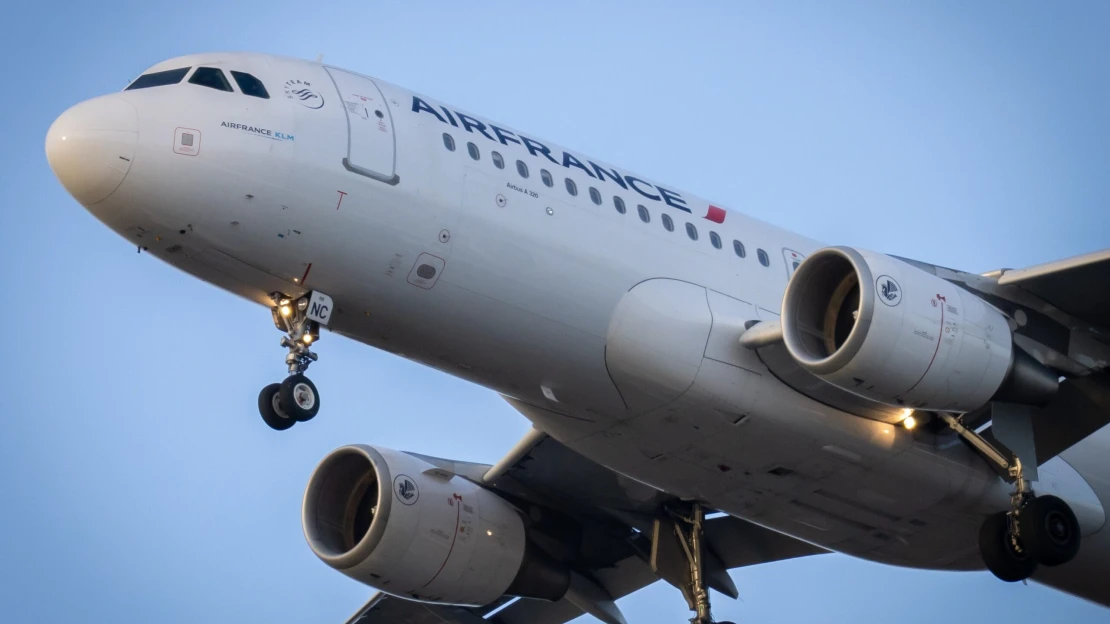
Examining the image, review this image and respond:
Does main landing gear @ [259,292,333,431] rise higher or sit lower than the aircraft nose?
lower

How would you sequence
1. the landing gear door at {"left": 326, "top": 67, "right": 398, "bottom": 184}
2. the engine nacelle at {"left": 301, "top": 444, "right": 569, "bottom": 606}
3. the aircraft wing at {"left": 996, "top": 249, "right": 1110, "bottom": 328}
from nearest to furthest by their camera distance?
the landing gear door at {"left": 326, "top": 67, "right": 398, "bottom": 184} → the aircraft wing at {"left": 996, "top": 249, "right": 1110, "bottom": 328} → the engine nacelle at {"left": 301, "top": 444, "right": 569, "bottom": 606}

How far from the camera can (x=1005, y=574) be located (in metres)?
17.5

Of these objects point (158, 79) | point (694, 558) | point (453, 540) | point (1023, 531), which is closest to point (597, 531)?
point (694, 558)

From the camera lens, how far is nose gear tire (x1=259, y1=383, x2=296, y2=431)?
53.0 feet

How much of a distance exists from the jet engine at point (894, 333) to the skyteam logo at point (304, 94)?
17.6 ft

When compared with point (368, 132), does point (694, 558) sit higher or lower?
lower

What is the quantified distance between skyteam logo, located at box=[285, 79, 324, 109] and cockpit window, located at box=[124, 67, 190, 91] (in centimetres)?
109

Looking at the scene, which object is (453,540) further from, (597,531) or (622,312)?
(622,312)

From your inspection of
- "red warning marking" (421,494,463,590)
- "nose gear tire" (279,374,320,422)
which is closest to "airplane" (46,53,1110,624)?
"nose gear tire" (279,374,320,422)

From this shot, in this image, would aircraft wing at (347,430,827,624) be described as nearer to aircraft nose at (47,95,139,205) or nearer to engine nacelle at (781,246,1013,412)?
engine nacelle at (781,246,1013,412)

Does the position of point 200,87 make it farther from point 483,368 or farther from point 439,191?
point 483,368

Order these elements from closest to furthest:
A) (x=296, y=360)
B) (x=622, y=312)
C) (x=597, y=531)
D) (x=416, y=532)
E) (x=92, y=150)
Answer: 1. (x=92, y=150)
2. (x=296, y=360)
3. (x=622, y=312)
4. (x=416, y=532)
5. (x=597, y=531)

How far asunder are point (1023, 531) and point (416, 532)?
7.43 m

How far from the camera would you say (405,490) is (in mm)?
20062
